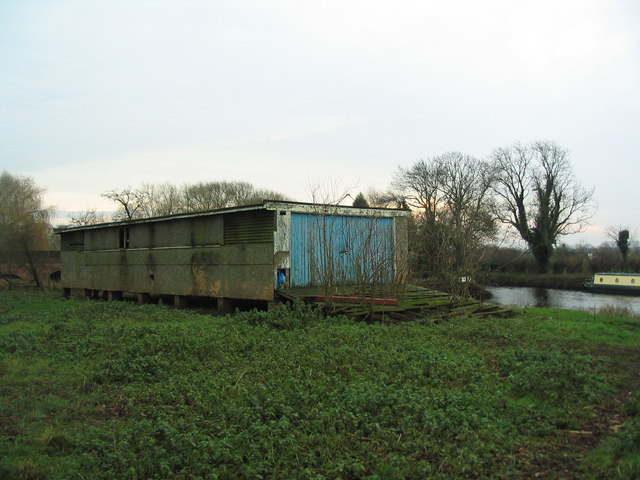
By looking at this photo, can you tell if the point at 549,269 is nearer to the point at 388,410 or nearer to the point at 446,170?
the point at 446,170

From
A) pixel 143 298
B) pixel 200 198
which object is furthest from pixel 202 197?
pixel 143 298

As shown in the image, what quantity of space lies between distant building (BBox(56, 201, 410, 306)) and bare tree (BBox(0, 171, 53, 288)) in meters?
14.1

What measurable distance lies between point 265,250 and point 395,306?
3.96m

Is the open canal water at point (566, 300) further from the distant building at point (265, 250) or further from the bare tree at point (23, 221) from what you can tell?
the bare tree at point (23, 221)

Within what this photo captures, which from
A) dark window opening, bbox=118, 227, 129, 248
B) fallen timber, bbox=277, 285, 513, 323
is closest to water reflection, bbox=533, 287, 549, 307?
fallen timber, bbox=277, 285, 513, 323

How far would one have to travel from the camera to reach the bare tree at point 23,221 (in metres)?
30.4

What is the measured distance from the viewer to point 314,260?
15305 millimetres

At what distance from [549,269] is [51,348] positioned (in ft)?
128

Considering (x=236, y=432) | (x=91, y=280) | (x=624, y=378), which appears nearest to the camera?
(x=236, y=432)

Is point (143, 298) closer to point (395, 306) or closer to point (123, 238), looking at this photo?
point (123, 238)

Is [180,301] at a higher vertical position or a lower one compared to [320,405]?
higher

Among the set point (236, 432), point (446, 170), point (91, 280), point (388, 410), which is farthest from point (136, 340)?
point (446, 170)

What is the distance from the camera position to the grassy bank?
4.54m

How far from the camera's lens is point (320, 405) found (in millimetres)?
5836
